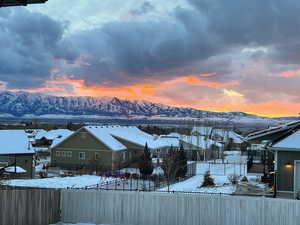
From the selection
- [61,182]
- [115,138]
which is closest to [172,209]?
[61,182]

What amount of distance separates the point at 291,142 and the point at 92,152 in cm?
2623

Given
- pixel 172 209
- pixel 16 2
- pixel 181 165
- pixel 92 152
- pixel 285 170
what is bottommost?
pixel 181 165

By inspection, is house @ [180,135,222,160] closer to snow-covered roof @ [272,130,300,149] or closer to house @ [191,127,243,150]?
house @ [191,127,243,150]

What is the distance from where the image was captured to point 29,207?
1060 cm

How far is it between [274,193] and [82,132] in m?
27.1

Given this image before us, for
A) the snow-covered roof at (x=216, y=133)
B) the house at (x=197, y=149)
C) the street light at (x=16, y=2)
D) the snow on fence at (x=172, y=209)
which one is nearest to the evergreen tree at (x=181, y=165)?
the snow on fence at (x=172, y=209)

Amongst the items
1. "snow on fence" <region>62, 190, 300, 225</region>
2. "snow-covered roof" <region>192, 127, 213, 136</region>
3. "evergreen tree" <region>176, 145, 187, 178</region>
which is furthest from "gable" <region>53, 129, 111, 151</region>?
"snow-covered roof" <region>192, 127, 213, 136</region>

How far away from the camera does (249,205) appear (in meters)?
11.1

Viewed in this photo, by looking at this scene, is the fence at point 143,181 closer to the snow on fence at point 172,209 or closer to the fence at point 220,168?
the fence at point 220,168

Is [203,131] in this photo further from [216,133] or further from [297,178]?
[297,178]

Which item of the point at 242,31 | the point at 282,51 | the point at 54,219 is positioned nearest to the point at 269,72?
the point at 282,51

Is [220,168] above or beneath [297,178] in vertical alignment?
beneath

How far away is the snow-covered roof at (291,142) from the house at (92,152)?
23.6 m

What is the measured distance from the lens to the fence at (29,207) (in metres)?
9.86
